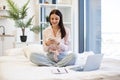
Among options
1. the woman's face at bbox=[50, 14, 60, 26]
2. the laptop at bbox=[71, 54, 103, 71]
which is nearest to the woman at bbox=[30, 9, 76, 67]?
the woman's face at bbox=[50, 14, 60, 26]

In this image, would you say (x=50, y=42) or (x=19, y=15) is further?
(x=19, y=15)

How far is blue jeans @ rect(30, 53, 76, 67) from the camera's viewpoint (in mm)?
2438

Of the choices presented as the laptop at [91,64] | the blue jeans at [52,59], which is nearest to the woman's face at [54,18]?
the blue jeans at [52,59]

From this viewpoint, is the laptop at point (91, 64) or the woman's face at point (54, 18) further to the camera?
the woman's face at point (54, 18)

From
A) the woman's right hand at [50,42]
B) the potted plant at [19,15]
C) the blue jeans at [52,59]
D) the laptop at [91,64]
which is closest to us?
the laptop at [91,64]

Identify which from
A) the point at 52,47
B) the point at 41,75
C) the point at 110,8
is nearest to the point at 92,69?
the point at 41,75

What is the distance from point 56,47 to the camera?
2660 mm

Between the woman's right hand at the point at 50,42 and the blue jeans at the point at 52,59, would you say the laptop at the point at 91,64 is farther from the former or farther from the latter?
the woman's right hand at the point at 50,42

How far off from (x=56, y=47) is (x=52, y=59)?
15 centimetres

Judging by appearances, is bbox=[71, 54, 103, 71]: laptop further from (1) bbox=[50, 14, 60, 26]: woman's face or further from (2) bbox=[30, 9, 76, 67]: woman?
(1) bbox=[50, 14, 60, 26]: woman's face

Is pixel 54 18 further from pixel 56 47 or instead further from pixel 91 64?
pixel 91 64

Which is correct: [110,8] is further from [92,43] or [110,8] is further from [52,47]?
[52,47]

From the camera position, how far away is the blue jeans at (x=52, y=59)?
96.0 inches

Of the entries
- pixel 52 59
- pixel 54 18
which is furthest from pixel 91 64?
pixel 54 18
